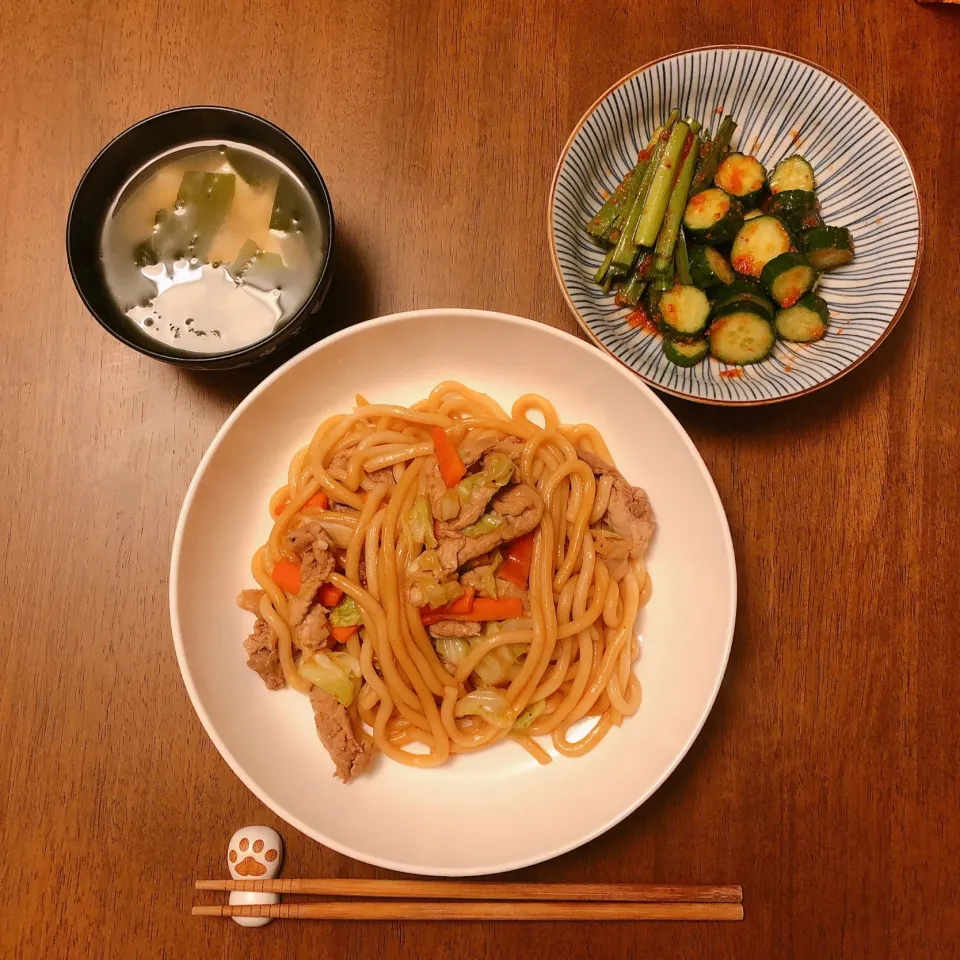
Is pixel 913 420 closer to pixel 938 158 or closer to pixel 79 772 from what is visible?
pixel 938 158

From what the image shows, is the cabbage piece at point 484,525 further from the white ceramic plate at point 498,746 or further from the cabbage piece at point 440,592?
the white ceramic plate at point 498,746

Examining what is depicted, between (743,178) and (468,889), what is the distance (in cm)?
280

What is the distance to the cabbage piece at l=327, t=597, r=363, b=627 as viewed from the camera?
2.46 meters

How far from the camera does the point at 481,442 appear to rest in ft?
8.21

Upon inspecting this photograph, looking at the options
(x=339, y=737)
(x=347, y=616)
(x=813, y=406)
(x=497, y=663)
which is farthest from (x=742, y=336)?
(x=339, y=737)

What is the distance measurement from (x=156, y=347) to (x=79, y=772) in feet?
5.36

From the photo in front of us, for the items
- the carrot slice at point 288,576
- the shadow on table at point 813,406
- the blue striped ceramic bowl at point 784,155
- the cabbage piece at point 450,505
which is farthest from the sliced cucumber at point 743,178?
the carrot slice at point 288,576

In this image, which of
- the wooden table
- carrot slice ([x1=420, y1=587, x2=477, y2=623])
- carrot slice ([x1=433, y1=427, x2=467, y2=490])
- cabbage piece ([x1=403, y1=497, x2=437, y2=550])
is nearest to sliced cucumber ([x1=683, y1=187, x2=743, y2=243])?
the wooden table

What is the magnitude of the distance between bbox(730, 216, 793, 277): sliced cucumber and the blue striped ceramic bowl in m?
0.24

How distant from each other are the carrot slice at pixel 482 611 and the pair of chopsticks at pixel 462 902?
96 centimetres

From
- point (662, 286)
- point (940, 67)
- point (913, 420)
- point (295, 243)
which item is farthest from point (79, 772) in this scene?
point (940, 67)

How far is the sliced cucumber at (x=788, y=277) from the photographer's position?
246 cm

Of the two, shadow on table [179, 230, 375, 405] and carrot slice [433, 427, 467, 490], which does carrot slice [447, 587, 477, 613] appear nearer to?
carrot slice [433, 427, 467, 490]

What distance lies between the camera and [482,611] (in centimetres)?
241
